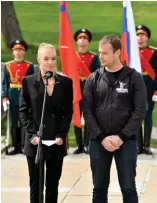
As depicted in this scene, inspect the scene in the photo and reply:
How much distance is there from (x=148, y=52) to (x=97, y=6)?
53.0 feet

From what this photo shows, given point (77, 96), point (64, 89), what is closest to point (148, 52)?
point (77, 96)

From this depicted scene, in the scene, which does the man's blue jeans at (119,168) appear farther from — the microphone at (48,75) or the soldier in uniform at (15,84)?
the soldier in uniform at (15,84)

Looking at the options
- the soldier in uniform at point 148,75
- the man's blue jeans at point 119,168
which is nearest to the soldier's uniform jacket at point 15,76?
the soldier in uniform at point 148,75

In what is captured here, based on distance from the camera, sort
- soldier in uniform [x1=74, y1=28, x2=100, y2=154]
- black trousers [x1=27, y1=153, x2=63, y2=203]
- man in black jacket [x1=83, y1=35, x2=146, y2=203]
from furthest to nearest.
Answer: soldier in uniform [x1=74, y1=28, x2=100, y2=154] → black trousers [x1=27, y1=153, x2=63, y2=203] → man in black jacket [x1=83, y1=35, x2=146, y2=203]

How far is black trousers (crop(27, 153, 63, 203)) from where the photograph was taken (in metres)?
6.96

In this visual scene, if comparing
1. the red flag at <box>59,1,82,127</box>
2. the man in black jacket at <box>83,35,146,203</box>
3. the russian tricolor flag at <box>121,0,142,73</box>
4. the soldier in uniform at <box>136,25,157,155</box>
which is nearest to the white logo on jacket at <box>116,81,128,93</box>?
the man in black jacket at <box>83,35,146,203</box>

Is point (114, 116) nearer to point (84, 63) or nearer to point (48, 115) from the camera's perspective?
point (48, 115)

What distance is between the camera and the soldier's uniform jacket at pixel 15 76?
39.5 ft

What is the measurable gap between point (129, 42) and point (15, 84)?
2.00 metres

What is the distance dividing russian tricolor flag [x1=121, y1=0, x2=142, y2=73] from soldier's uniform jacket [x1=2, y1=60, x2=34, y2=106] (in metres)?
1.60

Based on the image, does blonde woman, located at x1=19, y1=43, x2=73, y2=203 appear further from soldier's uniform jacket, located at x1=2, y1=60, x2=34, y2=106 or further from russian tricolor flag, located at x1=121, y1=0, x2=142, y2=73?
soldier's uniform jacket, located at x1=2, y1=60, x2=34, y2=106

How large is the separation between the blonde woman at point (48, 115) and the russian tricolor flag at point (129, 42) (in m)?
4.81

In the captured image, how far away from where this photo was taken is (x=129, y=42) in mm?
11898

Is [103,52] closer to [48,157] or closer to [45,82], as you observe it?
[45,82]
